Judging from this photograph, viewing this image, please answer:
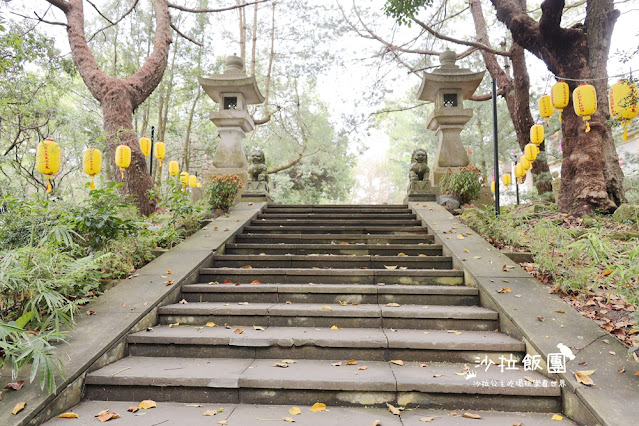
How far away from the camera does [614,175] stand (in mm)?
6172

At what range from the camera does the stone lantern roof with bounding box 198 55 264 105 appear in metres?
7.59

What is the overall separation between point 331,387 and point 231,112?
22.0 ft

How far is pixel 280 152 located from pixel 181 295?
11.8 metres

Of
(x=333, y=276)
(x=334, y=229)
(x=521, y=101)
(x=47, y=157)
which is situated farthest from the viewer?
(x=521, y=101)

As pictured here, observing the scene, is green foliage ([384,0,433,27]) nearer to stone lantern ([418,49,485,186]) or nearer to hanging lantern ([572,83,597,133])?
stone lantern ([418,49,485,186])

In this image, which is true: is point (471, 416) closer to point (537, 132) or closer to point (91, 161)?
point (91, 161)

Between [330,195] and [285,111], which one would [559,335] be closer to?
[285,111]

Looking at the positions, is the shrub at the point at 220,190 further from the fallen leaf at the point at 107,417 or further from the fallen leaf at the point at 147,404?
the fallen leaf at the point at 107,417

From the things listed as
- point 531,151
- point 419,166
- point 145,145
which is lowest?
point 419,166

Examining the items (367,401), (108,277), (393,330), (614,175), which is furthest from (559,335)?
(614,175)

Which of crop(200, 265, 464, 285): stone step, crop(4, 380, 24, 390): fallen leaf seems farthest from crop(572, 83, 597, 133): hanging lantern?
crop(4, 380, 24, 390): fallen leaf

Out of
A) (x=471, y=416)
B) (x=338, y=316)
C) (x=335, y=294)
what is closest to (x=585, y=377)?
(x=471, y=416)

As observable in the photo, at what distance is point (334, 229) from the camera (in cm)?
565

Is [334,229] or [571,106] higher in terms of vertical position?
[571,106]
